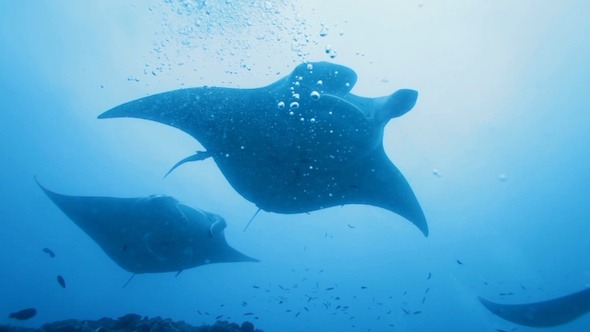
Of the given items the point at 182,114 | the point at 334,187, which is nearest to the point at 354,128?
the point at 334,187

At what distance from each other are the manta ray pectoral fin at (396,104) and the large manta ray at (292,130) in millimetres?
13

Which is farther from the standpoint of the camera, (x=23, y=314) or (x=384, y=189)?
(x=23, y=314)

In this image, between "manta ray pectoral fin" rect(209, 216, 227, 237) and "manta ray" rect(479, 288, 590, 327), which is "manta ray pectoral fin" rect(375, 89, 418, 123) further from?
"manta ray" rect(479, 288, 590, 327)

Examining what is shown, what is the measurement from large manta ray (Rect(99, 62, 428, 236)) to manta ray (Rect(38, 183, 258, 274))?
216 cm

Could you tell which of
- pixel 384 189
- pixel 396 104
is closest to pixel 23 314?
pixel 384 189

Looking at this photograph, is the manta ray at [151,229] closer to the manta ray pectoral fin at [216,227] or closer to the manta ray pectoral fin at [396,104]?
the manta ray pectoral fin at [216,227]

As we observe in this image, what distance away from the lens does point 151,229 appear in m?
7.67

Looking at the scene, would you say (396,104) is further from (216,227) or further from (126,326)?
(126,326)

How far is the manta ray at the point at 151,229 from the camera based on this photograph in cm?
740

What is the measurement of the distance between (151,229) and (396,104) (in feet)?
19.3

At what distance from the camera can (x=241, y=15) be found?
8.88 m

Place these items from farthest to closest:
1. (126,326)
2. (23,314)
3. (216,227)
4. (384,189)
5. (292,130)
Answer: (23,314)
(216,227)
(126,326)
(384,189)
(292,130)

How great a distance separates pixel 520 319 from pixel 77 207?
10.9 metres

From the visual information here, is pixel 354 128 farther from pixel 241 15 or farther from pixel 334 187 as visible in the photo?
pixel 241 15
